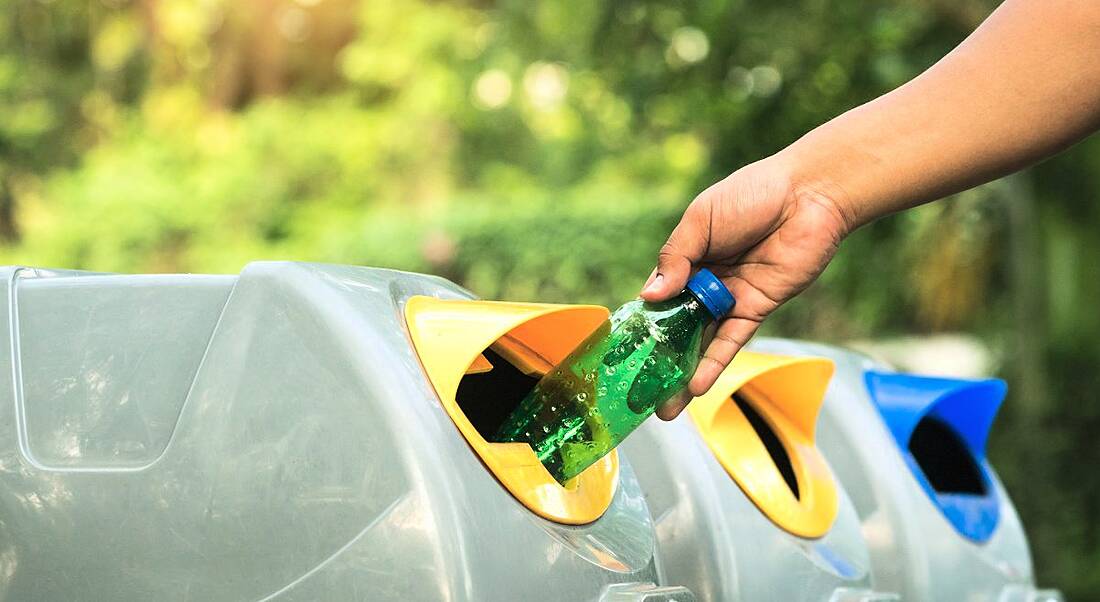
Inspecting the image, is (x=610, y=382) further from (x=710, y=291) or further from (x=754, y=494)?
(x=754, y=494)

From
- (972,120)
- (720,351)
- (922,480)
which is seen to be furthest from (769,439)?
(972,120)

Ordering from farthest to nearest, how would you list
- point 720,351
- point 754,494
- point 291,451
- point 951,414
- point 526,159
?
point 526,159, point 951,414, point 754,494, point 720,351, point 291,451

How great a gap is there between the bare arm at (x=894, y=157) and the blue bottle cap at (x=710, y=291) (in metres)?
0.02

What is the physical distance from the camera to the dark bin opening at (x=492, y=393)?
5.54ft

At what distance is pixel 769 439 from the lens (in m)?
2.24

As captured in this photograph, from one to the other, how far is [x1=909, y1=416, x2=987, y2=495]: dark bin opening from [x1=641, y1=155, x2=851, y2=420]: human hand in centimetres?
112

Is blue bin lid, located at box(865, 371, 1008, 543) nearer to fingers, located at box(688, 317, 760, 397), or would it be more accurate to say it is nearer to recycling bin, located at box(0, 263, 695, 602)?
fingers, located at box(688, 317, 760, 397)

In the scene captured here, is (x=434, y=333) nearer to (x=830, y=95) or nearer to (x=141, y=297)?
(x=141, y=297)

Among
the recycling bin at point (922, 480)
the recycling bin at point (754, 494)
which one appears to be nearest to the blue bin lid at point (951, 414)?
the recycling bin at point (922, 480)

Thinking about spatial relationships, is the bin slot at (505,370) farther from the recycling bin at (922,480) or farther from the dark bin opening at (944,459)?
the dark bin opening at (944,459)

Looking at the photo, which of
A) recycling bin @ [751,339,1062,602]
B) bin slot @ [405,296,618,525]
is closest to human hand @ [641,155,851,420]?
bin slot @ [405,296,618,525]

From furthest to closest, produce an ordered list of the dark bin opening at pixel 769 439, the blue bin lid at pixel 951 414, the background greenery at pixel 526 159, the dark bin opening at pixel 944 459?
1. the background greenery at pixel 526 159
2. the dark bin opening at pixel 944 459
3. the blue bin lid at pixel 951 414
4. the dark bin opening at pixel 769 439

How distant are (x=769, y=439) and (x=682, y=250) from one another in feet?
2.29

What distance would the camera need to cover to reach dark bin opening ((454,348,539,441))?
1.69 metres
